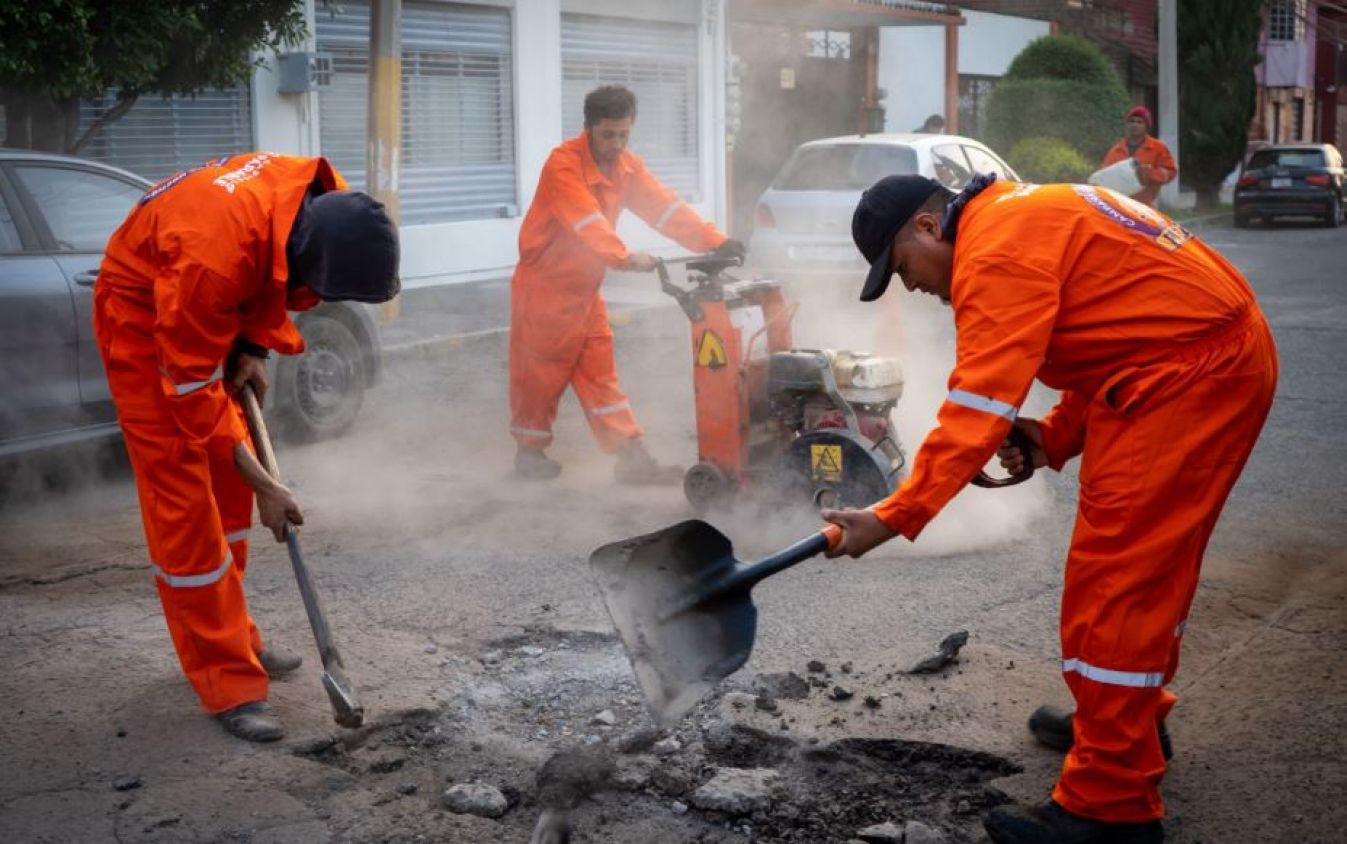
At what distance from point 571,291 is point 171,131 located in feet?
23.8

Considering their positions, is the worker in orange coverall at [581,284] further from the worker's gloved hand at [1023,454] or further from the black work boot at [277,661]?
the worker's gloved hand at [1023,454]

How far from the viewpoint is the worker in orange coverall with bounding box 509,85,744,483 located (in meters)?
7.03

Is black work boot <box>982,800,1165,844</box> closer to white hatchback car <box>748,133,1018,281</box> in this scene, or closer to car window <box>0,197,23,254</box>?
car window <box>0,197,23,254</box>

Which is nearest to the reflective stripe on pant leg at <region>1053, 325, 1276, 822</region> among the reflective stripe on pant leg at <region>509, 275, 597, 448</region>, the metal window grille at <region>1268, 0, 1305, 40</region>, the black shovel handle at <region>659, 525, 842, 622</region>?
the black shovel handle at <region>659, 525, 842, 622</region>

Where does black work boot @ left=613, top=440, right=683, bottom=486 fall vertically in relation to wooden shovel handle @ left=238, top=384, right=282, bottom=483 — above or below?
below

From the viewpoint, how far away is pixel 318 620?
4.24 meters

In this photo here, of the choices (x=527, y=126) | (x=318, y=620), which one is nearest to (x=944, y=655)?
(x=318, y=620)

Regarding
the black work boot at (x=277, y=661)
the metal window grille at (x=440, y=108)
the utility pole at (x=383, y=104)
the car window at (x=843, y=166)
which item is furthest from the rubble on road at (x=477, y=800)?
the metal window grille at (x=440, y=108)

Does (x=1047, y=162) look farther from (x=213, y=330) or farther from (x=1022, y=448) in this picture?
(x=213, y=330)

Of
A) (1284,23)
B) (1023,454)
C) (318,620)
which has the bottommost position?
(318,620)

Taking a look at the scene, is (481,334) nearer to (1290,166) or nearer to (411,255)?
(411,255)

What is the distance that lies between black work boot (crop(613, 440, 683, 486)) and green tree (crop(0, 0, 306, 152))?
4127 millimetres

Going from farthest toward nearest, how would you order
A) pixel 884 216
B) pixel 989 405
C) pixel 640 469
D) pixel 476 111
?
pixel 476 111 → pixel 640 469 → pixel 884 216 → pixel 989 405

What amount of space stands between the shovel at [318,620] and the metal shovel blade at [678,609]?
82 cm
